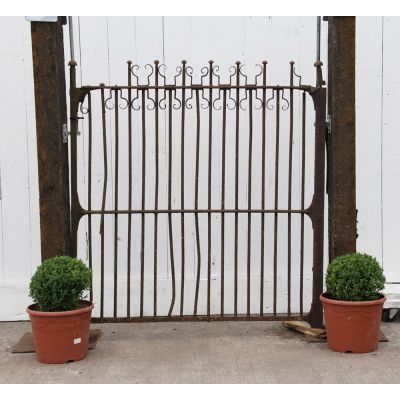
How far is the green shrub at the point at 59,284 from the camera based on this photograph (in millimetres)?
4391

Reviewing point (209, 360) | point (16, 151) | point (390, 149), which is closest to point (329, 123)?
point (390, 149)

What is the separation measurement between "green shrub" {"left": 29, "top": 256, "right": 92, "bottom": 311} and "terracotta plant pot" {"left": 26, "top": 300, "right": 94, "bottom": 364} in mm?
70

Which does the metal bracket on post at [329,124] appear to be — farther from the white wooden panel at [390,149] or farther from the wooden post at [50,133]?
the wooden post at [50,133]

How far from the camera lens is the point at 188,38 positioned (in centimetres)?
567

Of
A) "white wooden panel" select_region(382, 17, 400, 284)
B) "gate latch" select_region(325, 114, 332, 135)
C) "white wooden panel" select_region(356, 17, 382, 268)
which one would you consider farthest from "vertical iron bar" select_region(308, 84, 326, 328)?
"white wooden panel" select_region(382, 17, 400, 284)

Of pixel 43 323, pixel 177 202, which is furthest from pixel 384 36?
pixel 43 323

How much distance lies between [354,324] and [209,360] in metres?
0.97

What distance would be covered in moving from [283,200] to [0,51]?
254cm

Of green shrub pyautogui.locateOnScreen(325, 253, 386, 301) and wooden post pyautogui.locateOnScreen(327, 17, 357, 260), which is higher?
wooden post pyautogui.locateOnScreen(327, 17, 357, 260)

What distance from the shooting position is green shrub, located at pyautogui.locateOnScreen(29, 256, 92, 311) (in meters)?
4.39

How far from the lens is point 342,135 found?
4918 millimetres

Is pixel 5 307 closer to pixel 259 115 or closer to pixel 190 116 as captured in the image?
pixel 190 116

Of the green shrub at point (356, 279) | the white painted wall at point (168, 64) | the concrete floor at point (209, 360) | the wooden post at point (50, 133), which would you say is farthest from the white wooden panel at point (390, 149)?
the wooden post at point (50, 133)

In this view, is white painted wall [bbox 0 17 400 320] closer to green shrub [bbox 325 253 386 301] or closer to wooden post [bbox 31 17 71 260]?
wooden post [bbox 31 17 71 260]
